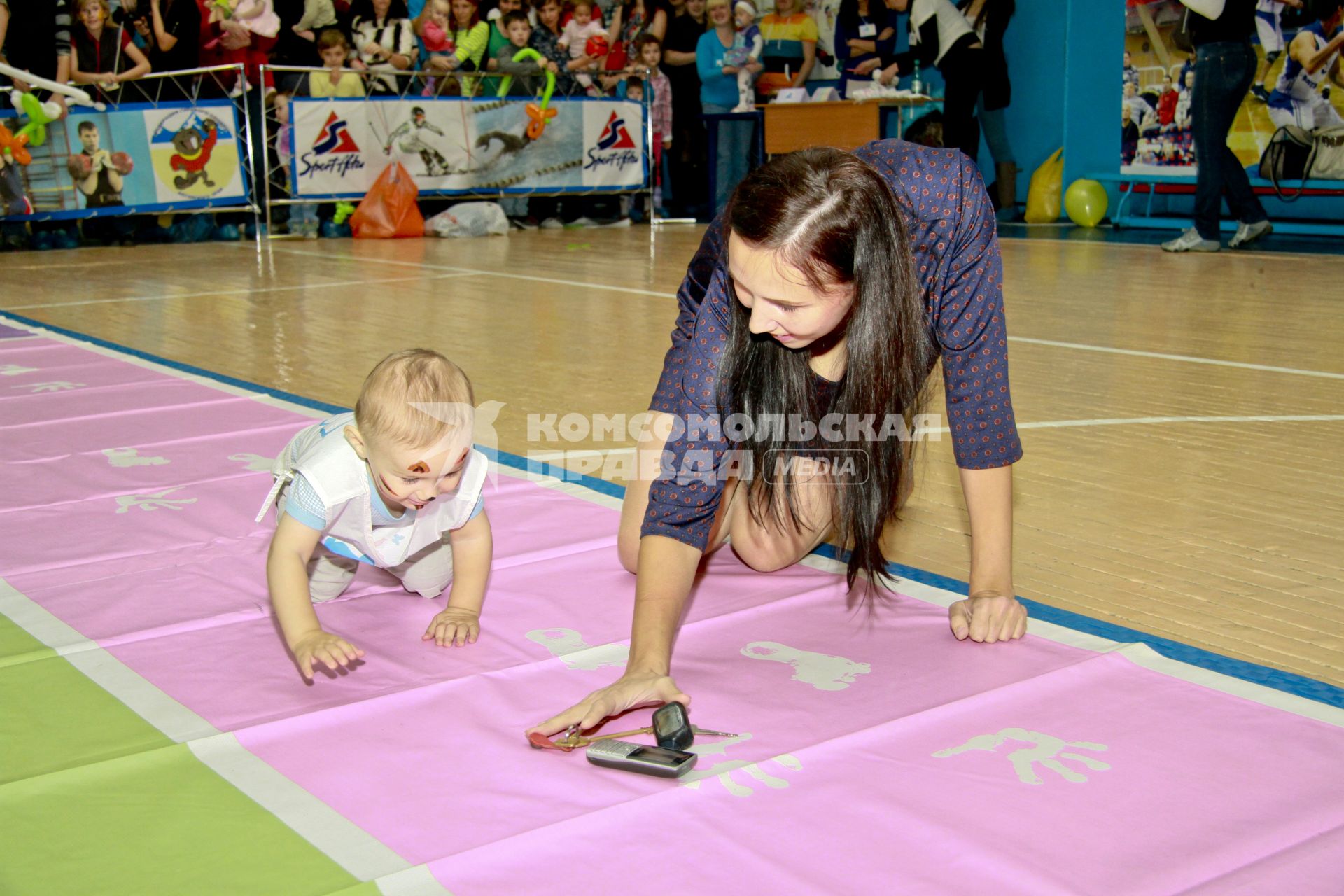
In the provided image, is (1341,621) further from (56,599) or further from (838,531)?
(56,599)

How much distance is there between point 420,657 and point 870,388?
0.74 meters

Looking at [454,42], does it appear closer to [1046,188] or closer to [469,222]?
[469,222]

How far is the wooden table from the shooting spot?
8.85 m

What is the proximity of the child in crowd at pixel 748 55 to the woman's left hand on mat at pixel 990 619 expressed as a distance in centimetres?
838

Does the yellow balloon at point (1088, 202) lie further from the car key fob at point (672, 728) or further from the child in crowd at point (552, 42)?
the car key fob at point (672, 728)

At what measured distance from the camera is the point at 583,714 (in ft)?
4.61

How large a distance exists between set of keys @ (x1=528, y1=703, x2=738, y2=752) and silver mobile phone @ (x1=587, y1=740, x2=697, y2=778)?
0.04 ft

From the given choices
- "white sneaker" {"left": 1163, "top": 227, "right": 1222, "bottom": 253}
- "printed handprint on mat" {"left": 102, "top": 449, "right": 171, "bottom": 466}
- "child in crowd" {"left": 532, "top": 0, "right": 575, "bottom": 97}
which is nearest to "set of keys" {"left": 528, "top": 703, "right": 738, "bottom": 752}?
"printed handprint on mat" {"left": 102, "top": 449, "right": 171, "bottom": 466}

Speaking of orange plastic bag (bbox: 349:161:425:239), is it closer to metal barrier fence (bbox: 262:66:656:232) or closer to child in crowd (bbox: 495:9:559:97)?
metal barrier fence (bbox: 262:66:656:232)

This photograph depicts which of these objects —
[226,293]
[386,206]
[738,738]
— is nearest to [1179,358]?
[738,738]

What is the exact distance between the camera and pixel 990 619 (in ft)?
5.62

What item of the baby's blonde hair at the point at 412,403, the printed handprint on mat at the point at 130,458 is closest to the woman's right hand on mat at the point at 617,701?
the baby's blonde hair at the point at 412,403

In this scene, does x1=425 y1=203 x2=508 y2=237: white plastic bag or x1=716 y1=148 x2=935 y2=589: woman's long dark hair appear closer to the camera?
x1=716 y1=148 x2=935 y2=589: woman's long dark hair

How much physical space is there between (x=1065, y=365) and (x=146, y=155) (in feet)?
21.2
